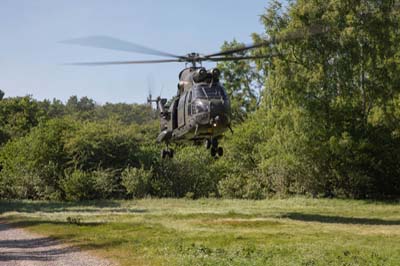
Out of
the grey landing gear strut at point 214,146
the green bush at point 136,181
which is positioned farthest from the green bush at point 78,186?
the grey landing gear strut at point 214,146

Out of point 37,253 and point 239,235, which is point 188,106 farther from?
point 37,253

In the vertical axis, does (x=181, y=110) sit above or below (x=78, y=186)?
above

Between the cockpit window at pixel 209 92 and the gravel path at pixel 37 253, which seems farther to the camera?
the cockpit window at pixel 209 92

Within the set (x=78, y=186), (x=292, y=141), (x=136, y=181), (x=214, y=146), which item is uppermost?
(x=292, y=141)

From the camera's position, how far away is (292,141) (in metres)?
36.7

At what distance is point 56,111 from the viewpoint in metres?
121

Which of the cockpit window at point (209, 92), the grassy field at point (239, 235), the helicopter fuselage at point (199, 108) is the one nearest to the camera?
the grassy field at point (239, 235)

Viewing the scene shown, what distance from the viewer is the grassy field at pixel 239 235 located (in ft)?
44.8

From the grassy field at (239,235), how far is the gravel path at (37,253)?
0.58 metres

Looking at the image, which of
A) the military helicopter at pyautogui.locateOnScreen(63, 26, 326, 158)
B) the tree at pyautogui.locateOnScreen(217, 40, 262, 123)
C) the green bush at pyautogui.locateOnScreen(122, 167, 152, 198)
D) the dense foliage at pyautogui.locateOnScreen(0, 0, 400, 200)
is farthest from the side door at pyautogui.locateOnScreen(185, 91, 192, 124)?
the tree at pyautogui.locateOnScreen(217, 40, 262, 123)

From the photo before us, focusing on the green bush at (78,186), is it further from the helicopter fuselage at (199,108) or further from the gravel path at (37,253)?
the gravel path at (37,253)

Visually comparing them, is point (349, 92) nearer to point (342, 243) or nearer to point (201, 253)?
point (342, 243)

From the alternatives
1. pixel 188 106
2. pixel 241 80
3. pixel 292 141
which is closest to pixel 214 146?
pixel 188 106

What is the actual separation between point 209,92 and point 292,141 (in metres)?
16.3
